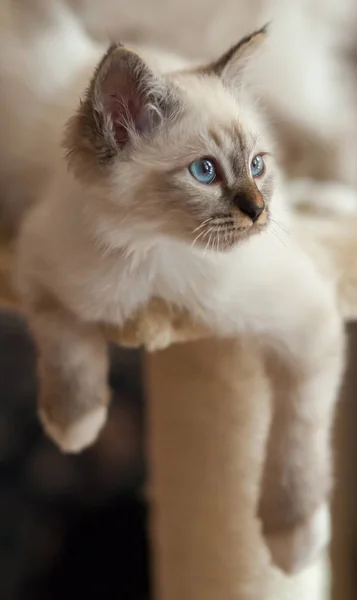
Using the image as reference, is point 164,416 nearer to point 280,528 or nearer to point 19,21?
point 280,528

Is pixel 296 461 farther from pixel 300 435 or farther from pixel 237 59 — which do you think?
pixel 237 59

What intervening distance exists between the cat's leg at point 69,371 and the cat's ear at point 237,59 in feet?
1.07

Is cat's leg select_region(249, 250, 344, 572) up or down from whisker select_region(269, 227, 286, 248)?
down

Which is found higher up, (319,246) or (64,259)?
(319,246)

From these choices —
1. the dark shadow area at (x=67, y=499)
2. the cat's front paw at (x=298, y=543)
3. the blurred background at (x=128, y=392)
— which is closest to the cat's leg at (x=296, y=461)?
the cat's front paw at (x=298, y=543)

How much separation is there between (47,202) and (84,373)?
8.3 inches

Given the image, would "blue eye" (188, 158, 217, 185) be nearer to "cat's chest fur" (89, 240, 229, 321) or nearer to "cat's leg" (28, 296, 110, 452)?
"cat's chest fur" (89, 240, 229, 321)

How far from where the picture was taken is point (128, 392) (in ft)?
6.37

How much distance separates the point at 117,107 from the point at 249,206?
0.16 metres

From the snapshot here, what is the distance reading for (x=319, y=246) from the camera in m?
0.96

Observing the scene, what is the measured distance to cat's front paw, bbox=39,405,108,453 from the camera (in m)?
0.95

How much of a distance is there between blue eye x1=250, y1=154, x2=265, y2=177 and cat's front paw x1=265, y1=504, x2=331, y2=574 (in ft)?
1.44

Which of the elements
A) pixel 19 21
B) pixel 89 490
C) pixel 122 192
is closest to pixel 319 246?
pixel 122 192

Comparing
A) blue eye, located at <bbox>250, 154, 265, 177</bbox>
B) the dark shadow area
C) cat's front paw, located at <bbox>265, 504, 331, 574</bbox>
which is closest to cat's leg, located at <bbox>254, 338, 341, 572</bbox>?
cat's front paw, located at <bbox>265, 504, 331, 574</bbox>
